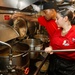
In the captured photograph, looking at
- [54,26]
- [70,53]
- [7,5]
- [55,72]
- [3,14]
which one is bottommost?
[55,72]

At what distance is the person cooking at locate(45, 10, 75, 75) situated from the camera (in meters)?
1.49

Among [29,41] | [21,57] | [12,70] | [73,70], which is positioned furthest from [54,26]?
[12,70]

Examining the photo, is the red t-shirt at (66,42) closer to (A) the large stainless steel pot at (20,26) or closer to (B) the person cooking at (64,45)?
(B) the person cooking at (64,45)

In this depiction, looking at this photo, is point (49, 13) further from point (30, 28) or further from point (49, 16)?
point (30, 28)

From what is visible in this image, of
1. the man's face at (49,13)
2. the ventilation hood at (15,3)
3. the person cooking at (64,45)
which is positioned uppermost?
the ventilation hood at (15,3)

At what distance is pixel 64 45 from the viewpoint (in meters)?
1.52

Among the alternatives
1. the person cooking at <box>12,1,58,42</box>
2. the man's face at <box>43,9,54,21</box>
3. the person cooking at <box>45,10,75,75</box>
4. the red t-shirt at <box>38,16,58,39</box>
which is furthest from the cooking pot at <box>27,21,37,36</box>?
the person cooking at <box>45,10,75,75</box>

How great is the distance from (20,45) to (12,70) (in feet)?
1.78

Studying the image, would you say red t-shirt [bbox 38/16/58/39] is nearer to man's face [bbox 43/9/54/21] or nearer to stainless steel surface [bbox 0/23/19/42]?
man's face [bbox 43/9/54/21]

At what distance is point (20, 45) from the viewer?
5.16ft

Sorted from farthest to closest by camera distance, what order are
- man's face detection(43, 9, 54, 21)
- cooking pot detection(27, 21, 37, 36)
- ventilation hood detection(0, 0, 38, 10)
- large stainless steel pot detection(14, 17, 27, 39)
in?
1. cooking pot detection(27, 21, 37, 36)
2. man's face detection(43, 9, 54, 21)
3. large stainless steel pot detection(14, 17, 27, 39)
4. ventilation hood detection(0, 0, 38, 10)

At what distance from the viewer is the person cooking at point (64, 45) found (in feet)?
4.89

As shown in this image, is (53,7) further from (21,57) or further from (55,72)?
(21,57)

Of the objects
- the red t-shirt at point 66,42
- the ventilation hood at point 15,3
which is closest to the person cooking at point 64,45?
the red t-shirt at point 66,42
